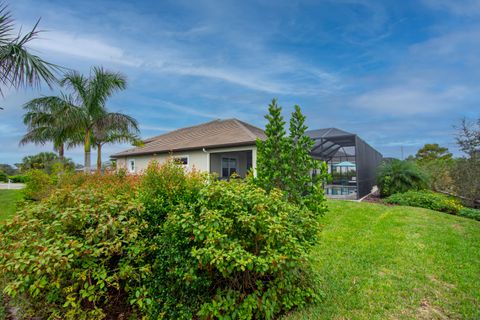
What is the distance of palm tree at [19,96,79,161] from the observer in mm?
14281

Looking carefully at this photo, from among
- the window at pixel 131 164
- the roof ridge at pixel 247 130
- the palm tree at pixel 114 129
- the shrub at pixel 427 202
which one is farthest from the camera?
the window at pixel 131 164

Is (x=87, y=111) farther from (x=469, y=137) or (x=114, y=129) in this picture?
(x=469, y=137)

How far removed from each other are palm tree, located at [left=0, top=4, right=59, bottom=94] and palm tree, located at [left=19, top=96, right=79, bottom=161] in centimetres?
603

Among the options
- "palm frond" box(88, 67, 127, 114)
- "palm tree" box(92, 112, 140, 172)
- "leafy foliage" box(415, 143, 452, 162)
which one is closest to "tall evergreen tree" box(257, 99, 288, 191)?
"palm tree" box(92, 112, 140, 172)

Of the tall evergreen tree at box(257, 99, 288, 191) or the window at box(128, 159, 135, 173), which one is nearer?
the tall evergreen tree at box(257, 99, 288, 191)

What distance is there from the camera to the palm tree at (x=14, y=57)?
27.1 ft

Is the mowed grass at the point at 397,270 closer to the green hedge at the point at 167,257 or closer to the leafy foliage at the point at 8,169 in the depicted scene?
the green hedge at the point at 167,257

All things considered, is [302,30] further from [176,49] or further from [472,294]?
[472,294]

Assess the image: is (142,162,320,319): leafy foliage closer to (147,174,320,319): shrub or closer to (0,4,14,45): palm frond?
(147,174,320,319): shrub

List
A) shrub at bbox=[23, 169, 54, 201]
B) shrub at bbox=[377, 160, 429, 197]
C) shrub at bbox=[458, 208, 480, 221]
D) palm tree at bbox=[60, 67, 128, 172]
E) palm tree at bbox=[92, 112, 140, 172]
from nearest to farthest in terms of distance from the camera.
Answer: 1. shrub at bbox=[458, 208, 480, 221]
2. shrub at bbox=[23, 169, 54, 201]
3. shrub at bbox=[377, 160, 429, 197]
4. palm tree at bbox=[60, 67, 128, 172]
5. palm tree at bbox=[92, 112, 140, 172]

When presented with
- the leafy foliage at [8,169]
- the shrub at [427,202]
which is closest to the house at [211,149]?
the shrub at [427,202]

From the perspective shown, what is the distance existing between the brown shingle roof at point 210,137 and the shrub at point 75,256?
34.4ft

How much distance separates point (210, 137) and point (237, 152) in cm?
215

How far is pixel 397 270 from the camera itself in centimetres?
405
